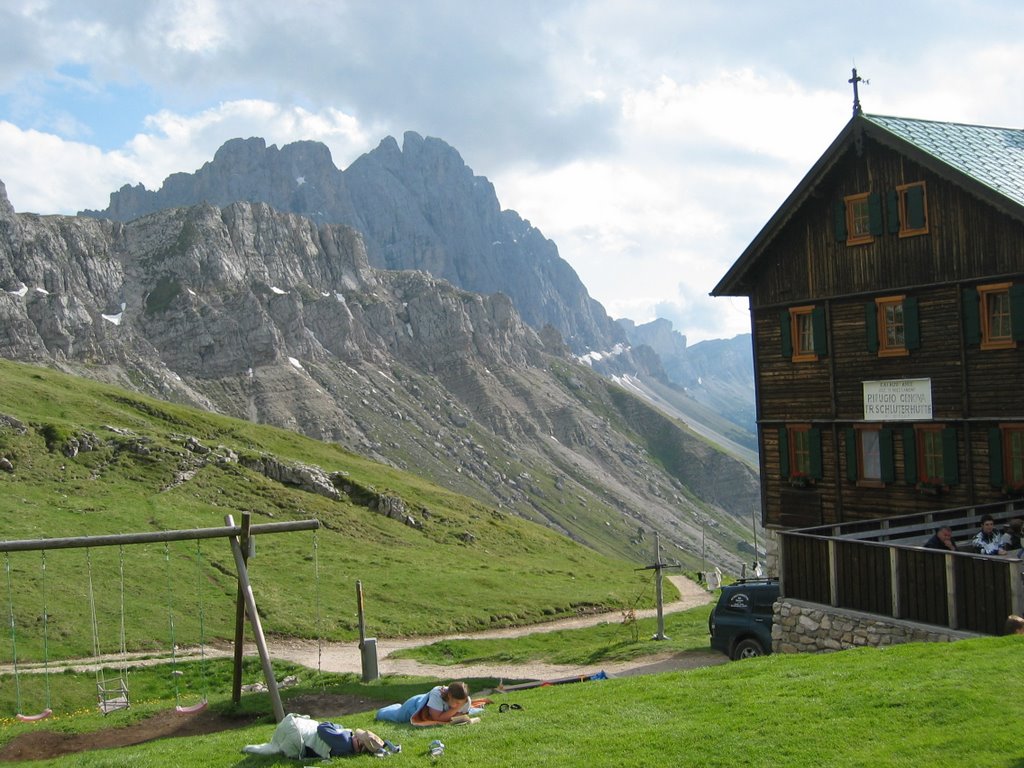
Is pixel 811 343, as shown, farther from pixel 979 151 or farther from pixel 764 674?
pixel 764 674

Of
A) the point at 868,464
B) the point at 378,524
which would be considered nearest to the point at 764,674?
the point at 868,464

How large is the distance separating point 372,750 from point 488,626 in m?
32.4

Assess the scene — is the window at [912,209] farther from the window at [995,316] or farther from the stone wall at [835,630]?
the stone wall at [835,630]

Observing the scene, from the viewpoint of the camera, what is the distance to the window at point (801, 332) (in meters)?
31.9

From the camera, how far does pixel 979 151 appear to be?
Result: 29.7 m

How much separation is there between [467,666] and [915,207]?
886 inches

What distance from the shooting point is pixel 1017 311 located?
26.3 meters

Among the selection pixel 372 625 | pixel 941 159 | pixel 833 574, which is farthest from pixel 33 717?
pixel 941 159

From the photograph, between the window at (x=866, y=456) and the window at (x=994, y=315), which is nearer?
the window at (x=994, y=315)

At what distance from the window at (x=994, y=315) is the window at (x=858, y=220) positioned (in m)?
4.13

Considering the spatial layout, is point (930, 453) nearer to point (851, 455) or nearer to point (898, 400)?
point (898, 400)

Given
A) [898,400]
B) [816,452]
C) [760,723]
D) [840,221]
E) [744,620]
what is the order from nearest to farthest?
[760,723], [744,620], [898,400], [840,221], [816,452]

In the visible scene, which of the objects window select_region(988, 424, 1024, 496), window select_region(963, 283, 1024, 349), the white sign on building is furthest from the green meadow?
window select_region(963, 283, 1024, 349)

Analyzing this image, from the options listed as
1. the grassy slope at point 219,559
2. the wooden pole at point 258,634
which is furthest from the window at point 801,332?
→ the wooden pole at point 258,634
